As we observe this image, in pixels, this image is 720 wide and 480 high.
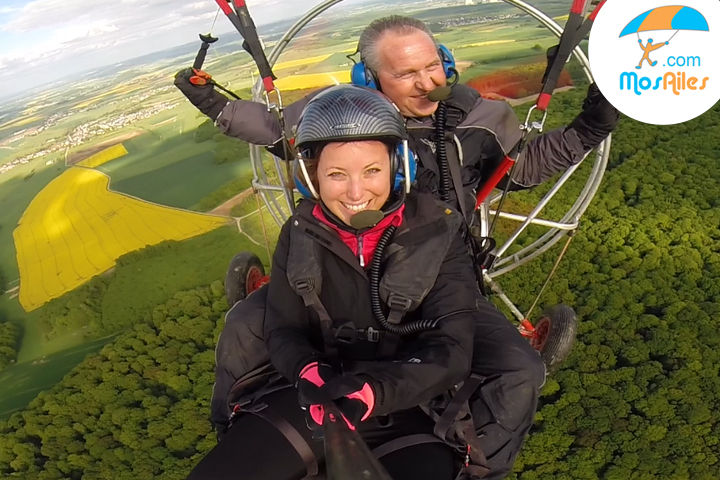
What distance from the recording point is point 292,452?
1.49m

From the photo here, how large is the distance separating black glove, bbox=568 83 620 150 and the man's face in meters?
0.62

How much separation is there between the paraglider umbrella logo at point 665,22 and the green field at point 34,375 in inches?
246

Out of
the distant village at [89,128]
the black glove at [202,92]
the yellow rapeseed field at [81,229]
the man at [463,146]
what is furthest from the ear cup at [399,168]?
the distant village at [89,128]

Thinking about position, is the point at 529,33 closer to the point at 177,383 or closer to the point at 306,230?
the point at 306,230

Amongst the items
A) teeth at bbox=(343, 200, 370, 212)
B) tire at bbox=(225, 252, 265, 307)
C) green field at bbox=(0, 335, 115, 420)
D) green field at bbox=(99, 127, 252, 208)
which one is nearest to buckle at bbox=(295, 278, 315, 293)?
teeth at bbox=(343, 200, 370, 212)

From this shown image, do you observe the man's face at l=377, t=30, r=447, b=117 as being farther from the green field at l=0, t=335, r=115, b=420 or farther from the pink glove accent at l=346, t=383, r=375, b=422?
the green field at l=0, t=335, r=115, b=420

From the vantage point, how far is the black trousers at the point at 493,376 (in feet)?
5.65

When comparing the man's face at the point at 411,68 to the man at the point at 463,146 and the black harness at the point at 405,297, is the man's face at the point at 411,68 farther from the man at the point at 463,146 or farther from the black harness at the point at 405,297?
the black harness at the point at 405,297

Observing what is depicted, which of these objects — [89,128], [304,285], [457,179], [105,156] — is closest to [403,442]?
[304,285]

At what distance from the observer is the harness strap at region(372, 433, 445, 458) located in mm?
1439

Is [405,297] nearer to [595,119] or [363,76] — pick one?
[363,76]

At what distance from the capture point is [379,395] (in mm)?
1268

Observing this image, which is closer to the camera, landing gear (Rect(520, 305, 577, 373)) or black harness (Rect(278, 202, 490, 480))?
black harness (Rect(278, 202, 490, 480))

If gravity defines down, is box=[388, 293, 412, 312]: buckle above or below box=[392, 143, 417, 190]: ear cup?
below
